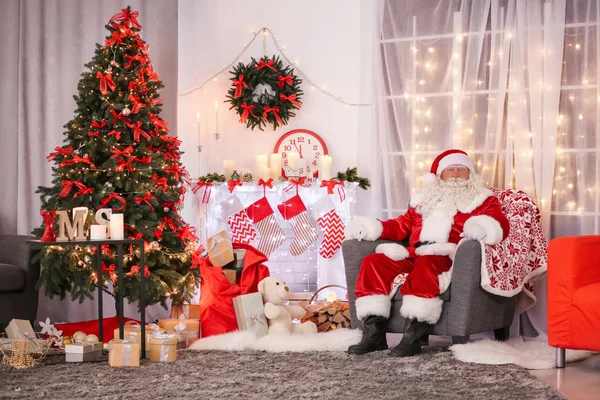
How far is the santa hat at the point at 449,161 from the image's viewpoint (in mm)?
4414

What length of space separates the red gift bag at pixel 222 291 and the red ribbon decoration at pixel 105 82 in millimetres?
1143

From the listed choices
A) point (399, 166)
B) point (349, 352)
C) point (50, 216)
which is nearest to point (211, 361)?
point (349, 352)

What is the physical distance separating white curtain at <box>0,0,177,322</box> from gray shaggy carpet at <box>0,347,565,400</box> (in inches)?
79.7

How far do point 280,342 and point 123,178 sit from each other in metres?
1.35

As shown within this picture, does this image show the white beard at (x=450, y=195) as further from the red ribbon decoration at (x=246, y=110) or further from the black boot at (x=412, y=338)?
the red ribbon decoration at (x=246, y=110)

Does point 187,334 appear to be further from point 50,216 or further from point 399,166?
point 399,166

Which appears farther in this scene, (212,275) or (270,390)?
(212,275)

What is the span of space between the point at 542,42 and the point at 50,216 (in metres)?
2.92

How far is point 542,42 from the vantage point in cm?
465

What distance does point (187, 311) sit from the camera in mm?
4551

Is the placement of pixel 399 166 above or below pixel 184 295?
above

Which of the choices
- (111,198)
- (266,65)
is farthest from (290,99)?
(111,198)

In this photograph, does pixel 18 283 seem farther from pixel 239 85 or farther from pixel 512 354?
pixel 512 354

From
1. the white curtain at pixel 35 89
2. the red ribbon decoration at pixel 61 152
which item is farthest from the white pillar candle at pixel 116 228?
the white curtain at pixel 35 89
